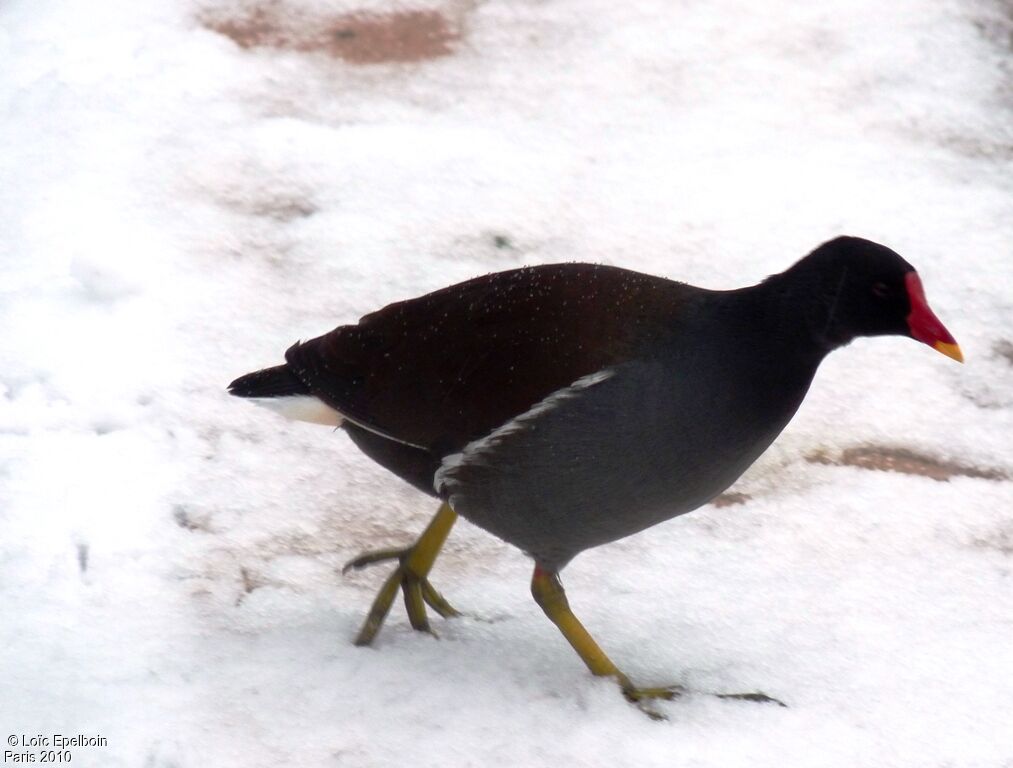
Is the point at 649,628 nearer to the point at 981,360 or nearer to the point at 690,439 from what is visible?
the point at 690,439

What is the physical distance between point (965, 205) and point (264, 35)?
9.15ft

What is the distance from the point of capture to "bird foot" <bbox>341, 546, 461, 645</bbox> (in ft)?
9.36

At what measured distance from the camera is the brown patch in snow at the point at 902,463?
346cm

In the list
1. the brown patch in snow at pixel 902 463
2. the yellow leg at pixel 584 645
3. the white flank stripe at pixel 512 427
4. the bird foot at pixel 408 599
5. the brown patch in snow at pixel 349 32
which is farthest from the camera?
the brown patch in snow at pixel 349 32

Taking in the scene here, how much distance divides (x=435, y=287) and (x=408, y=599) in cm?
138

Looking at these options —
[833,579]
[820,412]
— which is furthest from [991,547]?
[820,412]

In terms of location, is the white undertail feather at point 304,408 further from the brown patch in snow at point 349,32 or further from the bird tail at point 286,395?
the brown patch in snow at point 349,32

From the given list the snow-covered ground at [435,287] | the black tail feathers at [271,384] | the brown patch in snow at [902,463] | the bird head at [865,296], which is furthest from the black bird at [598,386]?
the brown patch in snow at [902,463]

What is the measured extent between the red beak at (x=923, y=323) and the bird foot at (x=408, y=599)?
119 centimetres

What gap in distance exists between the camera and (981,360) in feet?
12.7

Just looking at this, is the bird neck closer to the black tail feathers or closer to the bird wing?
the bird wing

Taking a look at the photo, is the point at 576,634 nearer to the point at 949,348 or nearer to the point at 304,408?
the point at 304,408

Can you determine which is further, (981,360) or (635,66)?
(635,66)

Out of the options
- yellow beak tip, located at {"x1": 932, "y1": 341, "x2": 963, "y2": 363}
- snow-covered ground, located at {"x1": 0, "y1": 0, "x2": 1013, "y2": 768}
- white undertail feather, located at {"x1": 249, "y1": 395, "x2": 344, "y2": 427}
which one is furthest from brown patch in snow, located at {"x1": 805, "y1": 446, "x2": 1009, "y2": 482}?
white undertail feather, located at {"x1": 249, "y1": 395, "x2": 344, "y2": 427}
